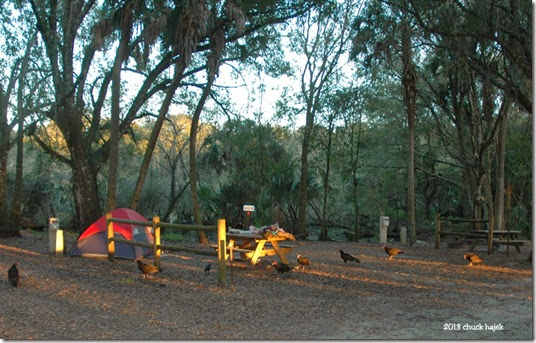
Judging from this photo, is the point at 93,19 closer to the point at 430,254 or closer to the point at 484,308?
the point at 430,254

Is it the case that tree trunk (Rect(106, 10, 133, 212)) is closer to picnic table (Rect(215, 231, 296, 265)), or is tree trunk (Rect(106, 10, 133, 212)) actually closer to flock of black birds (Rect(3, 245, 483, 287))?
flock of black birds (Rect(3, 245, 483, 287))

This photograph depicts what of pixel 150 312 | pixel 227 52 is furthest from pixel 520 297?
pixel 227 52

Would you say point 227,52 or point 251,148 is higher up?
point 227,52

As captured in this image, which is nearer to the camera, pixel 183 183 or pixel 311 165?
pixel 311 165

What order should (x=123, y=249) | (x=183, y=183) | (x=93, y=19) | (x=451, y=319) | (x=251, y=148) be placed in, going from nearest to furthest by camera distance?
(x=451, y=319) → (x=123, y=249) → (x=93, y=19) → (x=251, y=148) → (x=183, y=183)

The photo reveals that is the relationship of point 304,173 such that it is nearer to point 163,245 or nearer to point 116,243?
point 116,243

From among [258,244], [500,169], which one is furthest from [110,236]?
[500,169]

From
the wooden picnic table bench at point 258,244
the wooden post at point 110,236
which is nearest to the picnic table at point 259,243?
the wooden picnic table bench at point 258,244

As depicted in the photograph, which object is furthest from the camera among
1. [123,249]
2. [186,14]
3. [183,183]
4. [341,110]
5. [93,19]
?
[183,183]

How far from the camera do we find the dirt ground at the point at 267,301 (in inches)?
237

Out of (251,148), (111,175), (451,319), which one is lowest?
(451,319)

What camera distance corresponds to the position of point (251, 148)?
71.3 ft

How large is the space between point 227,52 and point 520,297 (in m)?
12.5

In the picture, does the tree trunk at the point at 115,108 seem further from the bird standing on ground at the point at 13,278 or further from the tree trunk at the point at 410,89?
the tree trunk at the point at 410,89
